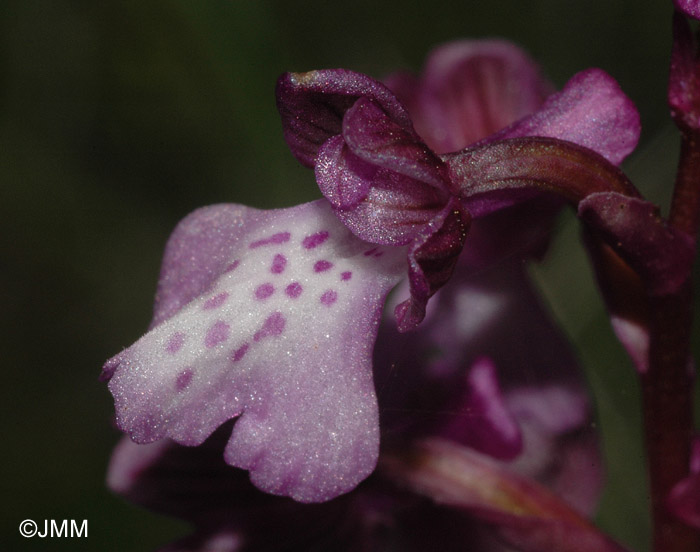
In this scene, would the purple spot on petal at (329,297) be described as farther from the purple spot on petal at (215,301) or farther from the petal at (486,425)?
the petal at (486,425)

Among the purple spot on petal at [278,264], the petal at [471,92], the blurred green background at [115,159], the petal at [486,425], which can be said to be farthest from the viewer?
the blurred green background at [115,159]

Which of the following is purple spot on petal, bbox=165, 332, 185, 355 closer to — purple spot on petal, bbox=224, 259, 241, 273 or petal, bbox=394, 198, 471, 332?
purple spot on petal, bbox=224, 259, 241, 273

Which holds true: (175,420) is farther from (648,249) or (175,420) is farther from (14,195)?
(14,195)

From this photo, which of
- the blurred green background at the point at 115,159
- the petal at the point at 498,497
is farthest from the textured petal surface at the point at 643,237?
the blurred green background at the point at 115,159

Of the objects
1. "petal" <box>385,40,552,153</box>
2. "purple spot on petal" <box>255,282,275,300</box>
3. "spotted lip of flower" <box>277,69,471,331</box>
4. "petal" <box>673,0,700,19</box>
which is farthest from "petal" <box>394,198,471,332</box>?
"petal" <box>385,40,552,153</box>

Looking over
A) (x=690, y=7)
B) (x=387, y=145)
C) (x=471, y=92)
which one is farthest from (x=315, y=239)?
(x=471, y=92)

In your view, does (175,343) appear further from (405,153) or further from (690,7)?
(690,7)

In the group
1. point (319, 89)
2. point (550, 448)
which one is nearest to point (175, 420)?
A: point (319, 89)
